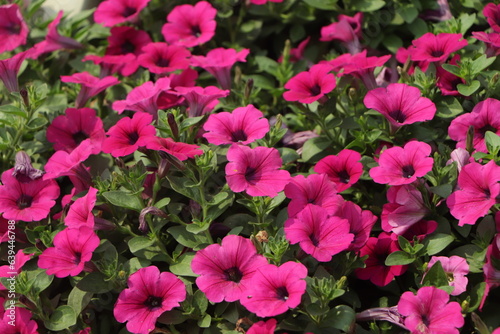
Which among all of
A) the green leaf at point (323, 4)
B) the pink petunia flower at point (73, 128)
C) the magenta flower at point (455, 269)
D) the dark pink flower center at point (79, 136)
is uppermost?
the green leaf at point (323, 4)

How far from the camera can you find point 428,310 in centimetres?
161

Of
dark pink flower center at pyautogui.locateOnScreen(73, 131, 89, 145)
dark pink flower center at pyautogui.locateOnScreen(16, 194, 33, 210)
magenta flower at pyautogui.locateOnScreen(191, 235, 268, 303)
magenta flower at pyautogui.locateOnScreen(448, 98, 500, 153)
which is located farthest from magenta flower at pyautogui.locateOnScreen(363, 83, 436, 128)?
dark pink flower center at pyautogui.locateOnScreen(16, 194, 33, 210)

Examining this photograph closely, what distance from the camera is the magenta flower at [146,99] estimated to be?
209 cm

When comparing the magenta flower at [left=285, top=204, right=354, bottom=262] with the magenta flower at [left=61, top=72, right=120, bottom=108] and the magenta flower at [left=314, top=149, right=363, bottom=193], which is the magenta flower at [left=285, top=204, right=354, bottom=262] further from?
the magenta flower at [left=61, top=72, right=120, bottom=108]

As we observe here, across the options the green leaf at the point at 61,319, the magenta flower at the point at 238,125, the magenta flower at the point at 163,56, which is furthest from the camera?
the magenta flower at the point at 163,56

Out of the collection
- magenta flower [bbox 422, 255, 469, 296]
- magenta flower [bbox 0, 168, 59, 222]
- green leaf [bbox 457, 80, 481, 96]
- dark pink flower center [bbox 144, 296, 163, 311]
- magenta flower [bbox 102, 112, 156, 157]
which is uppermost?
magenta flower [bbox 102, 112, 156, 157]

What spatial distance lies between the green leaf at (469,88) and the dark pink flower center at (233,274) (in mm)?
929

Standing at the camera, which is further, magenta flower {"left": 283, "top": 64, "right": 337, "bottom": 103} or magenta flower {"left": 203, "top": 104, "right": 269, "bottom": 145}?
magenta flower {"left": 283, "top": 64, "right": 337, "bottom": 103}

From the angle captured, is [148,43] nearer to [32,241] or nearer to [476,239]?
[32,241]

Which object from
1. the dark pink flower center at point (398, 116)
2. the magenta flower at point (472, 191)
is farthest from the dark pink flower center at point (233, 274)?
the dark pink flower center at point (398, 116)

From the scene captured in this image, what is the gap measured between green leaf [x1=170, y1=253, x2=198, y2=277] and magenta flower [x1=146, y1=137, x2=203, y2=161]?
30cm

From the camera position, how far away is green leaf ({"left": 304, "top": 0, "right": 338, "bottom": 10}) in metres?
2.66

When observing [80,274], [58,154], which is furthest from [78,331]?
[58,154]

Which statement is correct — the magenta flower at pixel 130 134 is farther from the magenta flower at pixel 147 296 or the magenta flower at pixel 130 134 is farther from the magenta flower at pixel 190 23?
the magenta flower at pixel 190 23
